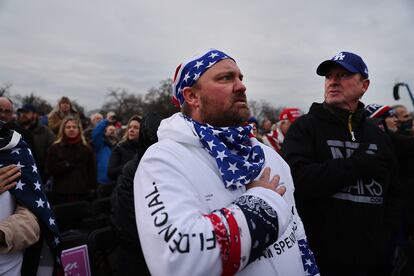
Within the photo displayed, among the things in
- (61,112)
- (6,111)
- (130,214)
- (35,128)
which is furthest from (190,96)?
(61,112)

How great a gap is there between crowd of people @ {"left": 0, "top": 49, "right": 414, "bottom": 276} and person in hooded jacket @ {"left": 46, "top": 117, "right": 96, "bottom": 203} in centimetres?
260

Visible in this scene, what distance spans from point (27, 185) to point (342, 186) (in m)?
2.14

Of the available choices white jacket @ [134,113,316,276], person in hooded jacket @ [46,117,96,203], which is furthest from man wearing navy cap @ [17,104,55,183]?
white jacket @ [134,113,316,276]

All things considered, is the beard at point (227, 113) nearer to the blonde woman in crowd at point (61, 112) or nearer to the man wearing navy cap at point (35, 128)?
the man wearing navy cap at point (35, 128)

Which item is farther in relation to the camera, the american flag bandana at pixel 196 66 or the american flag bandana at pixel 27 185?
the american flag bandana at pixel 27 185

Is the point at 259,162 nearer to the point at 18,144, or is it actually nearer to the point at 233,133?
the point at 233,133

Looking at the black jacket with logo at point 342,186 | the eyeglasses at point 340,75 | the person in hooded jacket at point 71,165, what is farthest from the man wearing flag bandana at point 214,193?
the person in hooded jacket at point 71,165

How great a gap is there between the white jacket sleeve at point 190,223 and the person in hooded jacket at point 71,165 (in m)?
3.84

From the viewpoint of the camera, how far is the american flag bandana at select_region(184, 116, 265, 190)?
4.69ft

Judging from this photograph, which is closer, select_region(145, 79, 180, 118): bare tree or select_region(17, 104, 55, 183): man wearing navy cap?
select_region(17, 104, 55, 183): man wearing navy cap

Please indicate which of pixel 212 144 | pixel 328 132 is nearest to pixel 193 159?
pixel 212 144

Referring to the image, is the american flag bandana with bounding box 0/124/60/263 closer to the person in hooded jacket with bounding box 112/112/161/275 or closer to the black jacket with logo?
the person in hooded jacket with bounding box 112/112/161/275

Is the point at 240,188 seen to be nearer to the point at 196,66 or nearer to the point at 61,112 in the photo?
the point at 196,66

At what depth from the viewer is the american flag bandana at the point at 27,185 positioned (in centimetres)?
214
